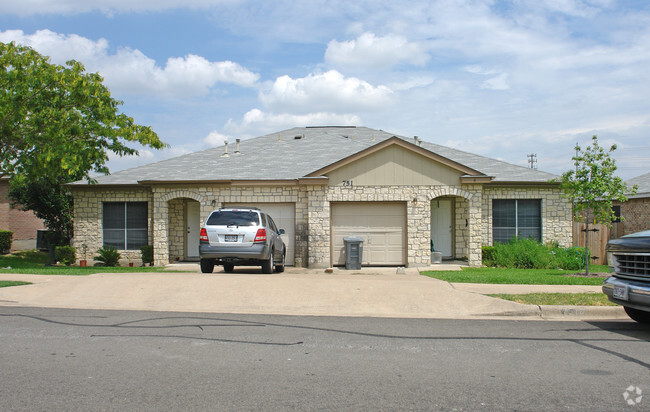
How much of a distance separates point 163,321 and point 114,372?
301 centimetres

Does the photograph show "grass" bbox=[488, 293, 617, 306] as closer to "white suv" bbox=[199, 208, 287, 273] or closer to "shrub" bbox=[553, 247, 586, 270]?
"white suv" bbox=[199, 208, 287, 273]

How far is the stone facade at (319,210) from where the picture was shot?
18953 millimetres

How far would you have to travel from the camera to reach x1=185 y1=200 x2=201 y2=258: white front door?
2111 cm

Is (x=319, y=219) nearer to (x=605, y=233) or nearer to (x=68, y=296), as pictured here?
(x=68, y=296)

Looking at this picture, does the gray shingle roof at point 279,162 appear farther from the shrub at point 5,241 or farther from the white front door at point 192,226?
the shrub at point 5,241

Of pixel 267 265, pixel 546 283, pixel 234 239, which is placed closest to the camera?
pixel 546 283

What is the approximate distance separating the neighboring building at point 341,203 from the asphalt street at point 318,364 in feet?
33.4

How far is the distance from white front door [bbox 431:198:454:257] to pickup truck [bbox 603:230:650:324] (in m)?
12.4

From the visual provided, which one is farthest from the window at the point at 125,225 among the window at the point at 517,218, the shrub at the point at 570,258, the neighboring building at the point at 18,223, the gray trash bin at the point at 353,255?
the shrub at the point at 570,258

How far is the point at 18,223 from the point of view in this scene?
3177 cm

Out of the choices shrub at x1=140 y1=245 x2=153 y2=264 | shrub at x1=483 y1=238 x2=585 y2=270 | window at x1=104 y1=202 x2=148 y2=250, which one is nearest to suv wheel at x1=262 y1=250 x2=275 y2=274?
shrub at x1=140 y1=245 x2=153 y2=264

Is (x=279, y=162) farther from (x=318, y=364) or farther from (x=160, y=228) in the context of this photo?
(x=318, y=364)

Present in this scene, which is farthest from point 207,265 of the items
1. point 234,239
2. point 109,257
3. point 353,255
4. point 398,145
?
point 398,145

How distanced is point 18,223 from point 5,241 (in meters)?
4.02
